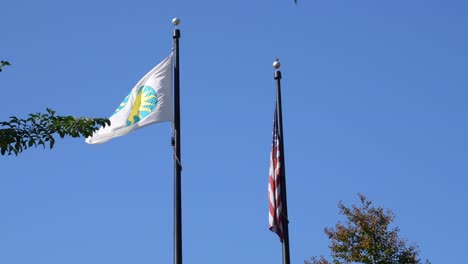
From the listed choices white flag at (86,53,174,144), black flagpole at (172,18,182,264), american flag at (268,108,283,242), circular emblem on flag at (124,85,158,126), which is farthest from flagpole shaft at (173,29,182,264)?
american flag at (268,108,283,242)

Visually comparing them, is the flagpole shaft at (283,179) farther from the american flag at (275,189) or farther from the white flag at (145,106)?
the white flag at (145,106)

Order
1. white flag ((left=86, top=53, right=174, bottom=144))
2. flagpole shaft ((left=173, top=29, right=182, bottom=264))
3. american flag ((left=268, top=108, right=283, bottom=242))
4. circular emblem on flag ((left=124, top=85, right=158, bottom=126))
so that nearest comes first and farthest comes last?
1. flagpole shaft ((left=173, top=29, right=182, bottom=264))
2. american flag ((left=268, top=108, right=283, bottom=242))
3. white flag ((left=86, top=53, right=174, bottom=144))
4. circular emblem on flag ((left=124, top=85, right=158, bottom=126))

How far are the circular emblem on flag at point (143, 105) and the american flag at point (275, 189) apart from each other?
9.33 ft

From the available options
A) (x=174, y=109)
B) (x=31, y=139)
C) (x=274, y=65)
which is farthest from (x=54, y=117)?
(x=274, y=65)

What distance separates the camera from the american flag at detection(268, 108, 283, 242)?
783 inches

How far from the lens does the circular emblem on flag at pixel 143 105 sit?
2130cm

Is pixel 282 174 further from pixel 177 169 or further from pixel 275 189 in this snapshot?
pixel 177 169

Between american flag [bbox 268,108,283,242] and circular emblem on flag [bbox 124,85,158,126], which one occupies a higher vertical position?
circular emblem on flag [bbox 124,85,158,126]

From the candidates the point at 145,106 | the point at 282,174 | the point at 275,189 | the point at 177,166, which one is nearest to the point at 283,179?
the point at 282,174

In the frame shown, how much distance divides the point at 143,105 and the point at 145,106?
0.28 ft

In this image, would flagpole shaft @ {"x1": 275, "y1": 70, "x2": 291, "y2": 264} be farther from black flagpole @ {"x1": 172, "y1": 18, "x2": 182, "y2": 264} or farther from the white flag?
the white flag

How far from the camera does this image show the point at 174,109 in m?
20.6

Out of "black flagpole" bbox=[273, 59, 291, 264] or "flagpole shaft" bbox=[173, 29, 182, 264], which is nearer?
"flagpole shaft" bbox=[173, 29, 182, 264]

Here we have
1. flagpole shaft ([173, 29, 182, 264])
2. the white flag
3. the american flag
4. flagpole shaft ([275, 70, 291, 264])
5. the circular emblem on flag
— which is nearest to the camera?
flagpole shaft ([173, 29, 182, 264])
